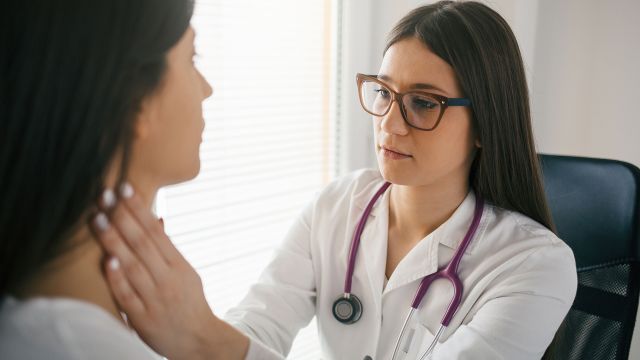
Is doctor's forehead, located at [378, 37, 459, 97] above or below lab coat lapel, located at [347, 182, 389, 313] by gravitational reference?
above

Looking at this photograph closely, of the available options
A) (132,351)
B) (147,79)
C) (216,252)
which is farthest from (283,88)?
(132,351)

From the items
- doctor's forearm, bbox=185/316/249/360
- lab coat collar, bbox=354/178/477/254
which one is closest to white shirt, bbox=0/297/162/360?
doctor's forearm, bbox=185/316/249/360

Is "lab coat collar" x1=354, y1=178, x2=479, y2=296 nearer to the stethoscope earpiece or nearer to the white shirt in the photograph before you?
the stethoscope earpiece

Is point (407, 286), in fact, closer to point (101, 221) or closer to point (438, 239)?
point (438, 239)

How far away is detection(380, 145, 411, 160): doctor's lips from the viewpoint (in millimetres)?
1256

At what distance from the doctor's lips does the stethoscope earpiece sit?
34 cm

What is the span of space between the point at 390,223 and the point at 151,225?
2.46ft

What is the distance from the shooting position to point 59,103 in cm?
59

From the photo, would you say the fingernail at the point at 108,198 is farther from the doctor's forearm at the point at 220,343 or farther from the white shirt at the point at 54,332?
the doctor's forearm at the point at 220,343

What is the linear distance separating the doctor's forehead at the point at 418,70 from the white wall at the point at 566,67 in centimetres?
73

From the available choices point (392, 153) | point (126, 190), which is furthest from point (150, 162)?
point (392, 153)

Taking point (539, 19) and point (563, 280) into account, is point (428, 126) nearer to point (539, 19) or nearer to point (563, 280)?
point (563, 280)

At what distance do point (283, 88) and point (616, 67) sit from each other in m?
1.12

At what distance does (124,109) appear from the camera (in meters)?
0.65
